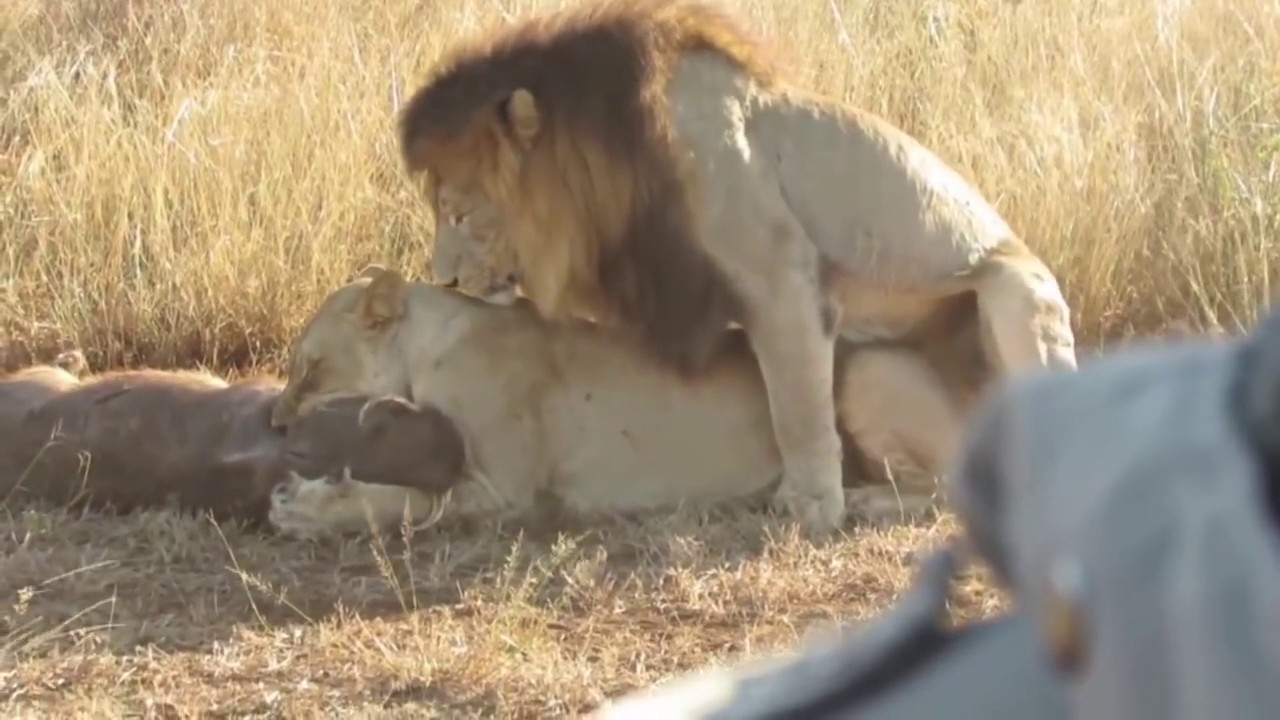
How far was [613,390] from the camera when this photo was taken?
4.26 m

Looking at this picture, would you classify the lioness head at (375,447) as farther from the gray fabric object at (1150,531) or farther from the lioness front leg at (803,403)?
the gray fabric object at (1150,531)

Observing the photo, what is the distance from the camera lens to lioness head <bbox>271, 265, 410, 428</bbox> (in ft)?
13.9

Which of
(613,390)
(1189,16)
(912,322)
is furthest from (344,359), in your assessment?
(1189,16)

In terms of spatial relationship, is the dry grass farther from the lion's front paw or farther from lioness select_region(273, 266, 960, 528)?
lioness select_region(273, 266, 960, 528)

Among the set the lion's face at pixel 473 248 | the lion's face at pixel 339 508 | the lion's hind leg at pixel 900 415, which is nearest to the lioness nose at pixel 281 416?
the lion's face at pixel 339 508

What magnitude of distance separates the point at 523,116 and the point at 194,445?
3.30ft

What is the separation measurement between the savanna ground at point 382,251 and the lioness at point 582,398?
0.68ft

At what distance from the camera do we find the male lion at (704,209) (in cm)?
400

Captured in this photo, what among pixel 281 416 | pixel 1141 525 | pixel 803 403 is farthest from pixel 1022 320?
pixel 1141 525

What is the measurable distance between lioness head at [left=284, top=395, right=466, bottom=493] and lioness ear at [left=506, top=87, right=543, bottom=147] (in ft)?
2.09

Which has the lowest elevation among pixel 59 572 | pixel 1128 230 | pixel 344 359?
pixel 59 572

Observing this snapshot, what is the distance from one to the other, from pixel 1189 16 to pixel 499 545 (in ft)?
10.8

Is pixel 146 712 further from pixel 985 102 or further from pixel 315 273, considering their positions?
pixel 985 102

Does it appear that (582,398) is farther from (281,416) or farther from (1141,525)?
(1141,525)
